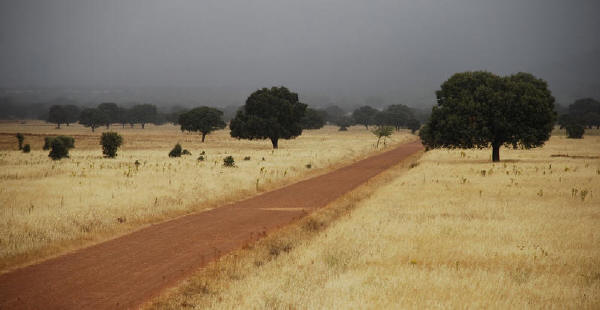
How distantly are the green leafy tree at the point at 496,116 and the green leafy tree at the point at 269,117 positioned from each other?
30719 millimetres

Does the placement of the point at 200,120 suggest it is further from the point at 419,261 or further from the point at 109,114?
the point at 109,114

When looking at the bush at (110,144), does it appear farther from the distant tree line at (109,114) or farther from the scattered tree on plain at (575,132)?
the distant tree line at (109,114)

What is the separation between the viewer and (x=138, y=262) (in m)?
11.9

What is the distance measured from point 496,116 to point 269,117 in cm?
3735

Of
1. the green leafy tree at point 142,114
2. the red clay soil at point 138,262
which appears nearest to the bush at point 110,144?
the red clay soil at point 138,262

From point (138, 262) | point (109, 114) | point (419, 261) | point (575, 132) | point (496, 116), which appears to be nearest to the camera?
point (419, 261)

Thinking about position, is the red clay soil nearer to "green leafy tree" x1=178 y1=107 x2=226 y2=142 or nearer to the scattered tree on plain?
"green leafy tree" x1=178 y1=107 x2=226 y2=142

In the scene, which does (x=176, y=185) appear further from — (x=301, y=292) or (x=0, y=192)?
(x=301, y=292)

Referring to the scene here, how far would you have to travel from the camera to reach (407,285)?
950 cm

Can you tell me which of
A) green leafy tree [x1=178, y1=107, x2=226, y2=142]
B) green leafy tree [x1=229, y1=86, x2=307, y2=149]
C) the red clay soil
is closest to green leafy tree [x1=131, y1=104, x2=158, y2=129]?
green leafy tree [x1=178, y1=107, x2=226, y2=142]

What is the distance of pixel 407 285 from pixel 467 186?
61.6 feet

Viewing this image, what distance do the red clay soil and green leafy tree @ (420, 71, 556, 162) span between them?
26.8 m

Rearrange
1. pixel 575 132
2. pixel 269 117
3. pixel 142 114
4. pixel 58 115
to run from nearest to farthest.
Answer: pixel 269 117, pixel 575 132, pixel 58 115, pixel 142 114

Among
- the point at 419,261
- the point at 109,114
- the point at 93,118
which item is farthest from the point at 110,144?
the point at 109,114
